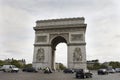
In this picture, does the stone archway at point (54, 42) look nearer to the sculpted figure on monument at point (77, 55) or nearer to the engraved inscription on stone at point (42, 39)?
the engraved inscription on stone at point (42, 39)

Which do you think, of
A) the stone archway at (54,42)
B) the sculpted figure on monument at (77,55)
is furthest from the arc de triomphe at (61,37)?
the stone archway at (54,42)

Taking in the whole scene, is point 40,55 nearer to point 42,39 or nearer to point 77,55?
point 42,39

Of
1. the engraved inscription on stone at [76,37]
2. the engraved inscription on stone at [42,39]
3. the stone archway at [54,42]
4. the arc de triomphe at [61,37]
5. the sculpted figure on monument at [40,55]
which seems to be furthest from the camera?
the stone archway at [54,42]

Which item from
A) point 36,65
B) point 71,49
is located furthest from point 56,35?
point 36,65

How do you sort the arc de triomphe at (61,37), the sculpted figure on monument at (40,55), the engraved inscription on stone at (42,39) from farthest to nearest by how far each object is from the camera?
the engraved inscription on stone at (42,39)
the sculpted figure on monument at (40,55)
the arc de triomphe at (61,37)

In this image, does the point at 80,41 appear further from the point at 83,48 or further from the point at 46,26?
the point at 46,26

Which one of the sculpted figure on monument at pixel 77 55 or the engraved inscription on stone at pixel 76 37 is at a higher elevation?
the engraved inscription on stone at pixel 76 37

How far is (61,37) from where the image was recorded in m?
41.3

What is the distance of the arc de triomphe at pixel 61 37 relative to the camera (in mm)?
37719

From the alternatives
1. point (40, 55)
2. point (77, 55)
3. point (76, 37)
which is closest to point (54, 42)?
point (40, 55)

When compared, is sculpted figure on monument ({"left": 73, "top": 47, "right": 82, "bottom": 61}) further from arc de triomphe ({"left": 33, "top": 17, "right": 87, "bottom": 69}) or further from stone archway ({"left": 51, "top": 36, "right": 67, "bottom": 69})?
stone archway ({"left": 51, "top": 36, "right": 67, "bottom": 69})

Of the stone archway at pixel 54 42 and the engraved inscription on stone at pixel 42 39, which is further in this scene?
the stone archway at pixel 54 42

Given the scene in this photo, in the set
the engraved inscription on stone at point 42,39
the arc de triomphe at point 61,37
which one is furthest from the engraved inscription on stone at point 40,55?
the engraved inscription on stone at point 42,39

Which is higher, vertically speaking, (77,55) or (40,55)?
(40,55)
